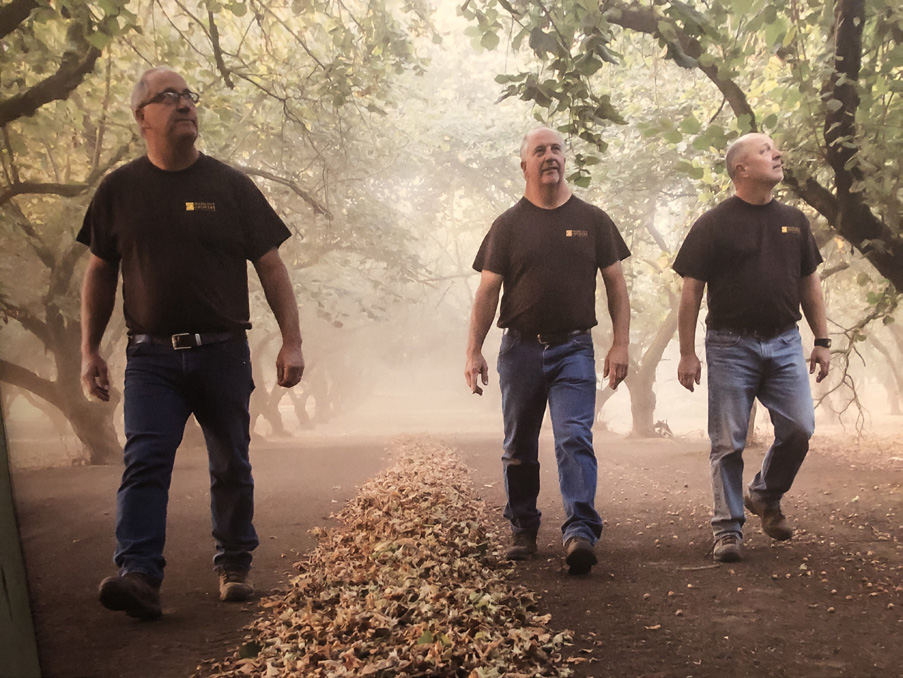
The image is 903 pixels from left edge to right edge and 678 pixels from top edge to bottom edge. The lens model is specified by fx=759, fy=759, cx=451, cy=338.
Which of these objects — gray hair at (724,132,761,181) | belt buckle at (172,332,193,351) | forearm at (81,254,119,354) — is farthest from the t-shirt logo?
gray hair at (724,132,761,181)

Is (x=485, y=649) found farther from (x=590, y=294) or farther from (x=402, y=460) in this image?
(x=402, y=460)

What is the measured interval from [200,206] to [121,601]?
5.31 ft

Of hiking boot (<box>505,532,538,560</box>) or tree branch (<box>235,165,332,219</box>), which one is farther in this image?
tree branch (<box>235,165,332,219</box>)

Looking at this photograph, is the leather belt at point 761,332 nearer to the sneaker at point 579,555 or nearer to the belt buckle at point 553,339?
the belt buckle at point 553,339

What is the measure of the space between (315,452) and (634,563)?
754cm

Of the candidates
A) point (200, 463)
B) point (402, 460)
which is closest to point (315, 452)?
point (402, 460)

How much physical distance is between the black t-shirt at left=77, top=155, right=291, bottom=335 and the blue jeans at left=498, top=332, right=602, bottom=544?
155 centimetres

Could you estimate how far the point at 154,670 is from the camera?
2.57 m

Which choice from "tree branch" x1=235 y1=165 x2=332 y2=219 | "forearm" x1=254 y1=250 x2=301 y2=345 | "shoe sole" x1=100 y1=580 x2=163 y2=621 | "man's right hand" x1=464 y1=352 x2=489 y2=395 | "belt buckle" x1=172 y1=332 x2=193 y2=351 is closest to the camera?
"shoe sole" x1=100 y1=580 x2=163 y2=621

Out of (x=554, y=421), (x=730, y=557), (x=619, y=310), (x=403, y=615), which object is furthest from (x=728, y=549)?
(x=403, y=615)

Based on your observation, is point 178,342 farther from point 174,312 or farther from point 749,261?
point 749,261

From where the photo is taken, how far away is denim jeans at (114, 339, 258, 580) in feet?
10.1

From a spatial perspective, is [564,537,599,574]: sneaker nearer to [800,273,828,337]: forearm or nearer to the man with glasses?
the man with glasses

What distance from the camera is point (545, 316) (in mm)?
4055
